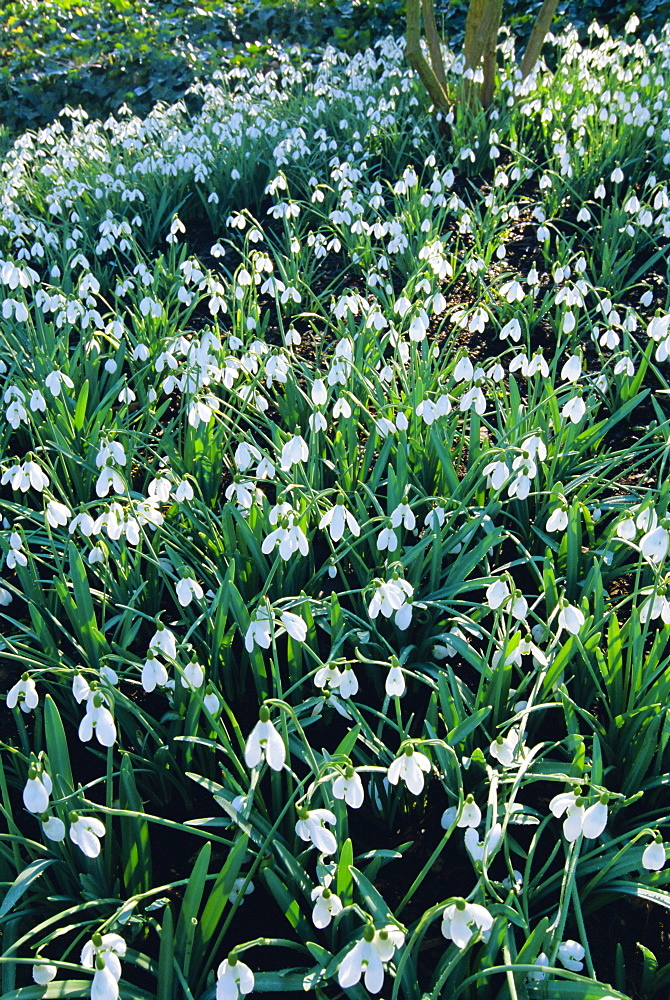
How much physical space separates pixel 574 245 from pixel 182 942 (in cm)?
358

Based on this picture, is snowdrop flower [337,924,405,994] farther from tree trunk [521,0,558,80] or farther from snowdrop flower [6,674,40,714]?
tree trunk [521,0,558,80]

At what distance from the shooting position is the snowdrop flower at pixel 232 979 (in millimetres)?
1091

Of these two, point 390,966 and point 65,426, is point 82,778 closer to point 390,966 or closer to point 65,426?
point 390,966

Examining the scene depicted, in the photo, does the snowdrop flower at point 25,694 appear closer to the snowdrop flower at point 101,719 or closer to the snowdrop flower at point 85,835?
the snowdrop flower at point 101,719

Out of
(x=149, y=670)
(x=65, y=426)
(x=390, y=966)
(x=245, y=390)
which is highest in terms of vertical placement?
(x=65, y=426)

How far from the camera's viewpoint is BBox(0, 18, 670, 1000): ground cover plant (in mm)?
1360

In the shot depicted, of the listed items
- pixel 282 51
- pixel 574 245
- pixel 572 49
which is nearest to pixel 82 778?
pixel 574 245

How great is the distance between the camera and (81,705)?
193 centimetres

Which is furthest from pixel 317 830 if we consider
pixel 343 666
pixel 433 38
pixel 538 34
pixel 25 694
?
pixel 538 34

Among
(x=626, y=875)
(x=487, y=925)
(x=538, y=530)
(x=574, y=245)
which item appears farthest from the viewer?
(x=574, y=245)

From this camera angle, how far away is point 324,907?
4.08 feet

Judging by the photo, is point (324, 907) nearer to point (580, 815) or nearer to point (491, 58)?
point (580, 815)

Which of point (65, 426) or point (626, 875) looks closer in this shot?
point (626, 875)

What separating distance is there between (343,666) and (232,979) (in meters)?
0.95
